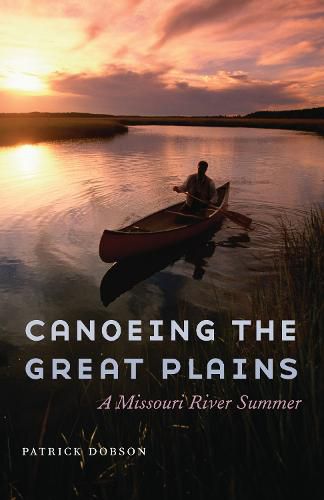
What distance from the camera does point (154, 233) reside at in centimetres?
886

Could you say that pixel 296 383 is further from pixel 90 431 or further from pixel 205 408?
pixel 90 431

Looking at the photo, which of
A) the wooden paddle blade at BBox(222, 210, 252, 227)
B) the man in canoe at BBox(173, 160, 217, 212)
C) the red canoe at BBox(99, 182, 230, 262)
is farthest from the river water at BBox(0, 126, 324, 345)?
the man in canoe at BBox(173, 160, 217, 212)

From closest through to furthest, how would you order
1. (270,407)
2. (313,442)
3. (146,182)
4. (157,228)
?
(313,442)
(270,407)
(157,228)
(146,182)

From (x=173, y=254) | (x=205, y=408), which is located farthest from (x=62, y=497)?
(x=173, y=254)

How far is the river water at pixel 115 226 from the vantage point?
23.5 ft

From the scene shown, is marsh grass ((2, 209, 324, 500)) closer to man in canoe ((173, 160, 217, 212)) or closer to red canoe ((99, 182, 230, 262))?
red canoe ((99, 182, 230, 262))

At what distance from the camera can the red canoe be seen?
8172mm

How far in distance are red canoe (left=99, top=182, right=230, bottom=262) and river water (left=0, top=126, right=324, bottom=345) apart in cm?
48

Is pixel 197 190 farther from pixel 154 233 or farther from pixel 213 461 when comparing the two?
pixel 213 461

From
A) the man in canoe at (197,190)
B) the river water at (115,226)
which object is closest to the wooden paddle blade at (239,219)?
the river water at (115,226)

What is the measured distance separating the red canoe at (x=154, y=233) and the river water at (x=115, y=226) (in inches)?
19.1

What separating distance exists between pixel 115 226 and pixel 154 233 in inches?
147

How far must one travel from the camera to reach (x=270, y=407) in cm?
311

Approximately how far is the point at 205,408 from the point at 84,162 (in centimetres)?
2404
